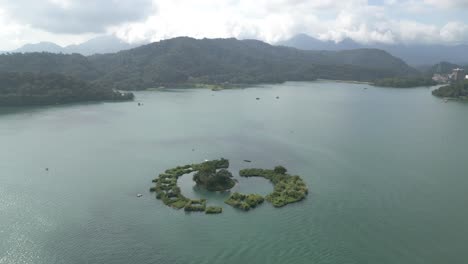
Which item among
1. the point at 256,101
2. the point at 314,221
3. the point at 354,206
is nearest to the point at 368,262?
the point at 314,221

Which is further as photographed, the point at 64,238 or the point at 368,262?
the point at 64,238

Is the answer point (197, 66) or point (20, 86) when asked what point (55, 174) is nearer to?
point (20, 86)

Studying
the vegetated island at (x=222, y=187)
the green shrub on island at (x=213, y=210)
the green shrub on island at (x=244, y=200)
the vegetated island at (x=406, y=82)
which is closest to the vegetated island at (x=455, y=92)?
the vegetated island at (x=406, y=82)

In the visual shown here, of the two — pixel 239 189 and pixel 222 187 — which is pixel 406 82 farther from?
pixel 222 187

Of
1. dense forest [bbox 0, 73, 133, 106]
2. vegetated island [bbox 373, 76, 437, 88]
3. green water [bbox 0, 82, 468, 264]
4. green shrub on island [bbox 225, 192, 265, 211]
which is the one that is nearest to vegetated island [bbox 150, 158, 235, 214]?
green water [bbox 0, 82, 468, 264]

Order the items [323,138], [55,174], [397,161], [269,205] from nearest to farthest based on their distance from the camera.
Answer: [269,205], [55,174], [397,161], [323,138]

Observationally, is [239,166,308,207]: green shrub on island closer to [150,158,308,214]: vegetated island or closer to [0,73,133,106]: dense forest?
[150,158,308,214]: vegetated island
